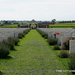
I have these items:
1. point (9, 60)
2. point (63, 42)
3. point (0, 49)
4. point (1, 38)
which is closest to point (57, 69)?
point (9, 60)

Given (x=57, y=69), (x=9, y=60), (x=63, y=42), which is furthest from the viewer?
(x=63, y=42)

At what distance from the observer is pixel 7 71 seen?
1085 cm

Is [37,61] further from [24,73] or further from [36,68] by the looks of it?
[24,73]

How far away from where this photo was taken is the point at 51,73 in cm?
1048

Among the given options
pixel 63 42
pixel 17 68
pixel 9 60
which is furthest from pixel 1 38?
pixel 17 68

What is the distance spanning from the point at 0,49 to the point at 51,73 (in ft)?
15.7

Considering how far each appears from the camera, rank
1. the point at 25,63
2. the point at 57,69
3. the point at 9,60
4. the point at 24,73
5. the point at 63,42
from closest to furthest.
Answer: the point at 24,73 < the point at 57,69 < the point at 25,63 < the point at 9,60 < the point at 63,42

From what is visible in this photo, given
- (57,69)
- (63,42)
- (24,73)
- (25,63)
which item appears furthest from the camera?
(63,42)

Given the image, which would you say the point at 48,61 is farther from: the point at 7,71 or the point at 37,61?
the point at 7,71

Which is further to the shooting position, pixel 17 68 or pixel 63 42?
pixel 63 42

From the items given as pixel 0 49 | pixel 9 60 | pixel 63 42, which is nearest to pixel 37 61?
pixel 9 60

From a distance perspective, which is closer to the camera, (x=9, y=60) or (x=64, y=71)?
(x=64, y=71)

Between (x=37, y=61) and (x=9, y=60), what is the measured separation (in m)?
1.55

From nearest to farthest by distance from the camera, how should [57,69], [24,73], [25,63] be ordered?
[24,73]
[57,69]
[25,63]
